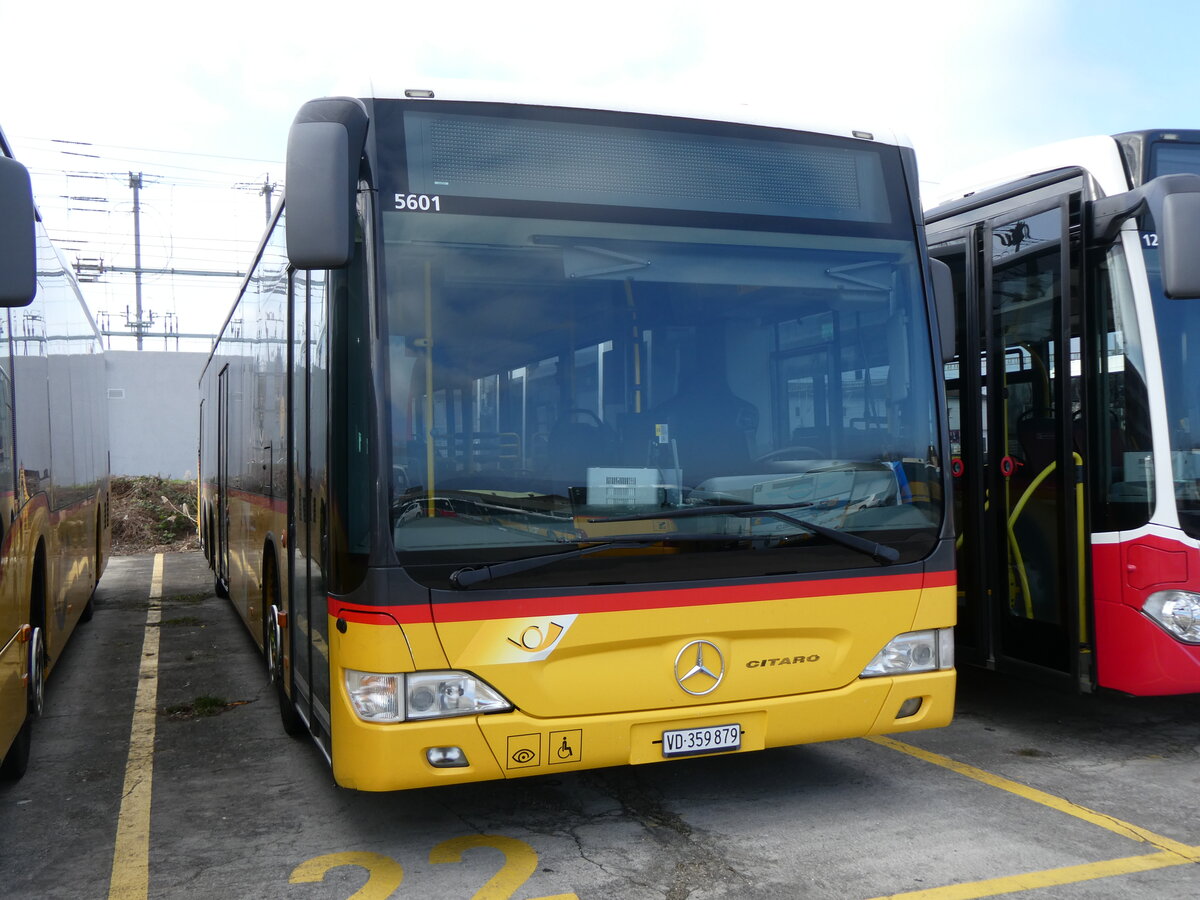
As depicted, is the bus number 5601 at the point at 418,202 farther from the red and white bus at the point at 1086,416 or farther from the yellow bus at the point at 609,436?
the red and white bus at the point at 1086,416

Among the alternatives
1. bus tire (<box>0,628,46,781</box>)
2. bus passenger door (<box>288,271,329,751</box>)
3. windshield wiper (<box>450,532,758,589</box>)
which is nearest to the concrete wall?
bus tire (<box>0,628,46,781</box>)

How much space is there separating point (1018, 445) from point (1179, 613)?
4.18 feet

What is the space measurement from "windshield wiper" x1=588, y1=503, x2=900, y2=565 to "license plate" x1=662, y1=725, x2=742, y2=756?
2.76ft

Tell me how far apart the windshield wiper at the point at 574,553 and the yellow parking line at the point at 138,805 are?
167 centimetres

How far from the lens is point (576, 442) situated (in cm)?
417

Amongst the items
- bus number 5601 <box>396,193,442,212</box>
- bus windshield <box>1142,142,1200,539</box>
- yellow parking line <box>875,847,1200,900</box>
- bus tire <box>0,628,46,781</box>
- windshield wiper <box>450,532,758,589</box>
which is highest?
bus number 5601 <box>396,193,442,212</box>

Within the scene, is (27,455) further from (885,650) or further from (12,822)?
(885,650)

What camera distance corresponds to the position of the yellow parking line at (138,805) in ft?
13.6

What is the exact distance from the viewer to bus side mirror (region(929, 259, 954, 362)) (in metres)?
4.89

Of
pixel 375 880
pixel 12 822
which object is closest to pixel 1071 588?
pixel 375 880

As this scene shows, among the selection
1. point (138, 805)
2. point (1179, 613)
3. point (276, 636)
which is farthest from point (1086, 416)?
point (138, 805)

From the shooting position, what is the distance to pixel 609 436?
166 inches

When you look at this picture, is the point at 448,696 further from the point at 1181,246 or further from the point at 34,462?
the point at 1181,246

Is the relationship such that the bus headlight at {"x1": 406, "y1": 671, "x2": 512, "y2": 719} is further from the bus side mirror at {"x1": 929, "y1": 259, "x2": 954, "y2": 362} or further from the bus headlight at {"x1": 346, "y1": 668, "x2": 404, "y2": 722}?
the bus side mirror at {"x1": 929, "y1": 259, "x2": 954, "y2": 362}
